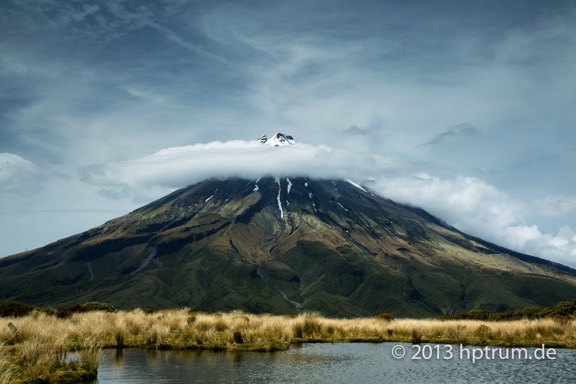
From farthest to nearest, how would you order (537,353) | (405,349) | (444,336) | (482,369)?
(444,336), (405,349), (537,353), (482,369)

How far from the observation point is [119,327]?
31.3 metres

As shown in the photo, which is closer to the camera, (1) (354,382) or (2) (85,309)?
(1) (354,382)

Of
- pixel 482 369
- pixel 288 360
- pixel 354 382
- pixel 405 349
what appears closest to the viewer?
pixel 354 382

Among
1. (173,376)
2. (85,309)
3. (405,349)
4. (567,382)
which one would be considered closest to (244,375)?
(173,376)

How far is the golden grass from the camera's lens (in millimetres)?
27172

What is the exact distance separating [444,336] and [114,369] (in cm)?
2796

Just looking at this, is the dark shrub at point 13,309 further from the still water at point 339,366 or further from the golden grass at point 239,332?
the still water at point 339,366

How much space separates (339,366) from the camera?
969 inches

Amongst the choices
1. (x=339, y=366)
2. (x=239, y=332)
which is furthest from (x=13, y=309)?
(x=339, y=366)

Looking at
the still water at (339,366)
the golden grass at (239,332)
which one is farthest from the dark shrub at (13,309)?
the still water at (339,366)

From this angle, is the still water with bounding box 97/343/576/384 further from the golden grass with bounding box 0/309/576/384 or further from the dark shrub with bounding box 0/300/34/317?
the dark shrub with bounding box 0/300/34/317

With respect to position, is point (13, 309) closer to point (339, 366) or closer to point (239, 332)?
point (239, 332)

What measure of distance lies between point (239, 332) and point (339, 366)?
31.0 feet

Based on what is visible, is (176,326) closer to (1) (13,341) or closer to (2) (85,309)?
(1) (13,341)
